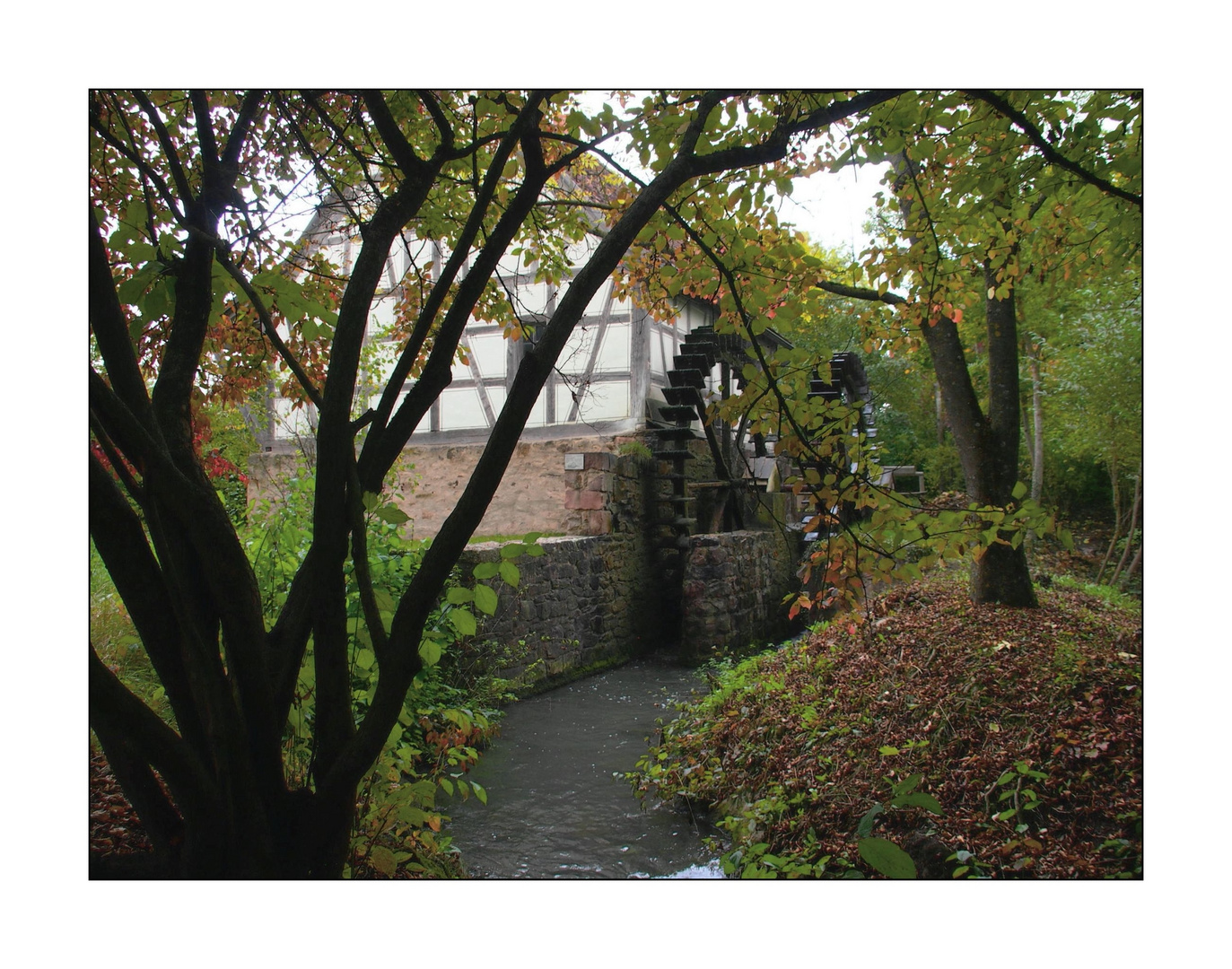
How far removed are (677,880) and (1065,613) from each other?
346cm

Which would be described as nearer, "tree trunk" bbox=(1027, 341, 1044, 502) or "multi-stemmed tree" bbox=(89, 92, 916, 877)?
"multi-stemmed tree" bbox=(89, 92, 916, 877)

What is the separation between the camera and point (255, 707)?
147cm

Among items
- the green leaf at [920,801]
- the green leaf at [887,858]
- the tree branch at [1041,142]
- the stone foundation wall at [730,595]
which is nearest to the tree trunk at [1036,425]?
the stone foundation wall at [730,595]

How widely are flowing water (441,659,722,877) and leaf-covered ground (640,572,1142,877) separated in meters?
0.21

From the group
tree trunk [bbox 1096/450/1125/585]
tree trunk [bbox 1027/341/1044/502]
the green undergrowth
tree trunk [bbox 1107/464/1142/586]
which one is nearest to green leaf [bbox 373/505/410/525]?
the green undergrowth

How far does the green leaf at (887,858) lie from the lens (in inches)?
54.2

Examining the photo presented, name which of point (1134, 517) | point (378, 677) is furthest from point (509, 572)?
point (1134, 517)

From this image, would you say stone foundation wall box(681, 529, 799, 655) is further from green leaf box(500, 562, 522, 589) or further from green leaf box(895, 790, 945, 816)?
green leaf box(500, 562, 522, 589)

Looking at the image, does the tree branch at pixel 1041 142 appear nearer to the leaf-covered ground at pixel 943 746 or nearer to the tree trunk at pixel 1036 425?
the leaf-covered ground at pixel 943 746

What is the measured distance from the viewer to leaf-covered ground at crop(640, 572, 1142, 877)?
2.35 metres

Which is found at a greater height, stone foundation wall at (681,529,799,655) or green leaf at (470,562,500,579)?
green leaf at (470,562,500,579)

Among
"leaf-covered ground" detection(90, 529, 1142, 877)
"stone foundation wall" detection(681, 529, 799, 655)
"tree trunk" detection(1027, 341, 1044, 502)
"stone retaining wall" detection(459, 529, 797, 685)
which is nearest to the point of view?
"leaf-covered ground" detection(90, 529, 1142, 877)

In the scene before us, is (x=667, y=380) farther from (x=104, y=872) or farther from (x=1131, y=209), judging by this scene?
(x=104, y=872)

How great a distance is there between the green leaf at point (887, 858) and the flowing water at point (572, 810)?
1.66 meters
